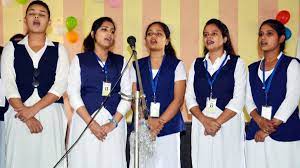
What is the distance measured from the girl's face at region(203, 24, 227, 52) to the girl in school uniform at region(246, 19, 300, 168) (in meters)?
0.35

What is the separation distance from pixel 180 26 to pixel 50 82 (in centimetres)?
209

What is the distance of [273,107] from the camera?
392cm

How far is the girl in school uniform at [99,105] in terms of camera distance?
387cm

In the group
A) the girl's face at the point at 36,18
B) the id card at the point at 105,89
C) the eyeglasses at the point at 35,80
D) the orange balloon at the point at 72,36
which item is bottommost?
the id card at the point at 105,89

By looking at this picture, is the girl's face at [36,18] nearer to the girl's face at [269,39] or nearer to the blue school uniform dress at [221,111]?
the blue school uniform dress at [221,111]

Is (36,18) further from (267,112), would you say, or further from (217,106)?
(267,112)

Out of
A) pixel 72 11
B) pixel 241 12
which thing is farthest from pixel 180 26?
pixel 72 11

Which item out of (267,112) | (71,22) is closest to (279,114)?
(267,112)

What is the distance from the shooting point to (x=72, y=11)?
5500 mm

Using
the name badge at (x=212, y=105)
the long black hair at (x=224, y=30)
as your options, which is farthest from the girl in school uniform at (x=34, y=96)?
the long black hair at (x=224, y=30)

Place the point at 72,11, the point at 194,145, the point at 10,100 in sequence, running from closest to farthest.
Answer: the point at 10,100 < the point at 194,145 < the point at 72,11

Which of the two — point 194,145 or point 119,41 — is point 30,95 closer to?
point 194,145

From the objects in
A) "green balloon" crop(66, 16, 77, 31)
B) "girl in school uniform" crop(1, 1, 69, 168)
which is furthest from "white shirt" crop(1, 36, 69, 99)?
"green balloon" crop(66, 16, 77, 31)

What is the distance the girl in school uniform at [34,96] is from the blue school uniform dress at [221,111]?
1.14 metres
